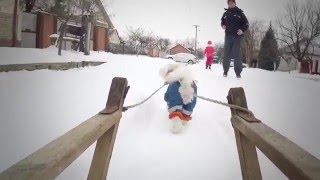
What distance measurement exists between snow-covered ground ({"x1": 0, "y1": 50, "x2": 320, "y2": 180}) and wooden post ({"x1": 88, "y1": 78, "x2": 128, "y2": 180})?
0.65 ft

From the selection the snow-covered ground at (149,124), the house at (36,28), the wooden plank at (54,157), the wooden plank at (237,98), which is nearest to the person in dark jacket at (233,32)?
the snow-covered ground at (149,124)

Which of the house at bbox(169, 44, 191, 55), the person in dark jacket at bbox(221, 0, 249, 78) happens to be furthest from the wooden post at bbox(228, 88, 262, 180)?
the house at bbox(169, 44, 191, 55)

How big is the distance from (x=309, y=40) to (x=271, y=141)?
0.56 metres

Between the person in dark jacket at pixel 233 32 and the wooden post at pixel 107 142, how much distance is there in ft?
4.39

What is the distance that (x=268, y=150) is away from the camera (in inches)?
26.2

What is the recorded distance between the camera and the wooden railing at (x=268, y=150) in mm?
522

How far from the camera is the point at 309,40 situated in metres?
1.08

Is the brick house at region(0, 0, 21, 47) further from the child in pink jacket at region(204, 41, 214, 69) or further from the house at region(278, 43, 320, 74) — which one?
the child in pink jacket at region(204, 41, 214, 69)

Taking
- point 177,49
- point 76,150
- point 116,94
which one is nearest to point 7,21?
point 116,94

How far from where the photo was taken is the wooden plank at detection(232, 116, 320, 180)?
0.51 meters

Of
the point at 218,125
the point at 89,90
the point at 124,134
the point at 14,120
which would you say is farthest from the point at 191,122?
the point at 14,120

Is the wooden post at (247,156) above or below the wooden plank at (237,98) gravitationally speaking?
below

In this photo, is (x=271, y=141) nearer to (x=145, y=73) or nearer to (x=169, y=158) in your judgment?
(x=169, y=158)

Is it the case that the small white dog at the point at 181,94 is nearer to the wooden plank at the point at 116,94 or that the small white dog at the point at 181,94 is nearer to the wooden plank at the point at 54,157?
the wooden plank at the point at 116,94
